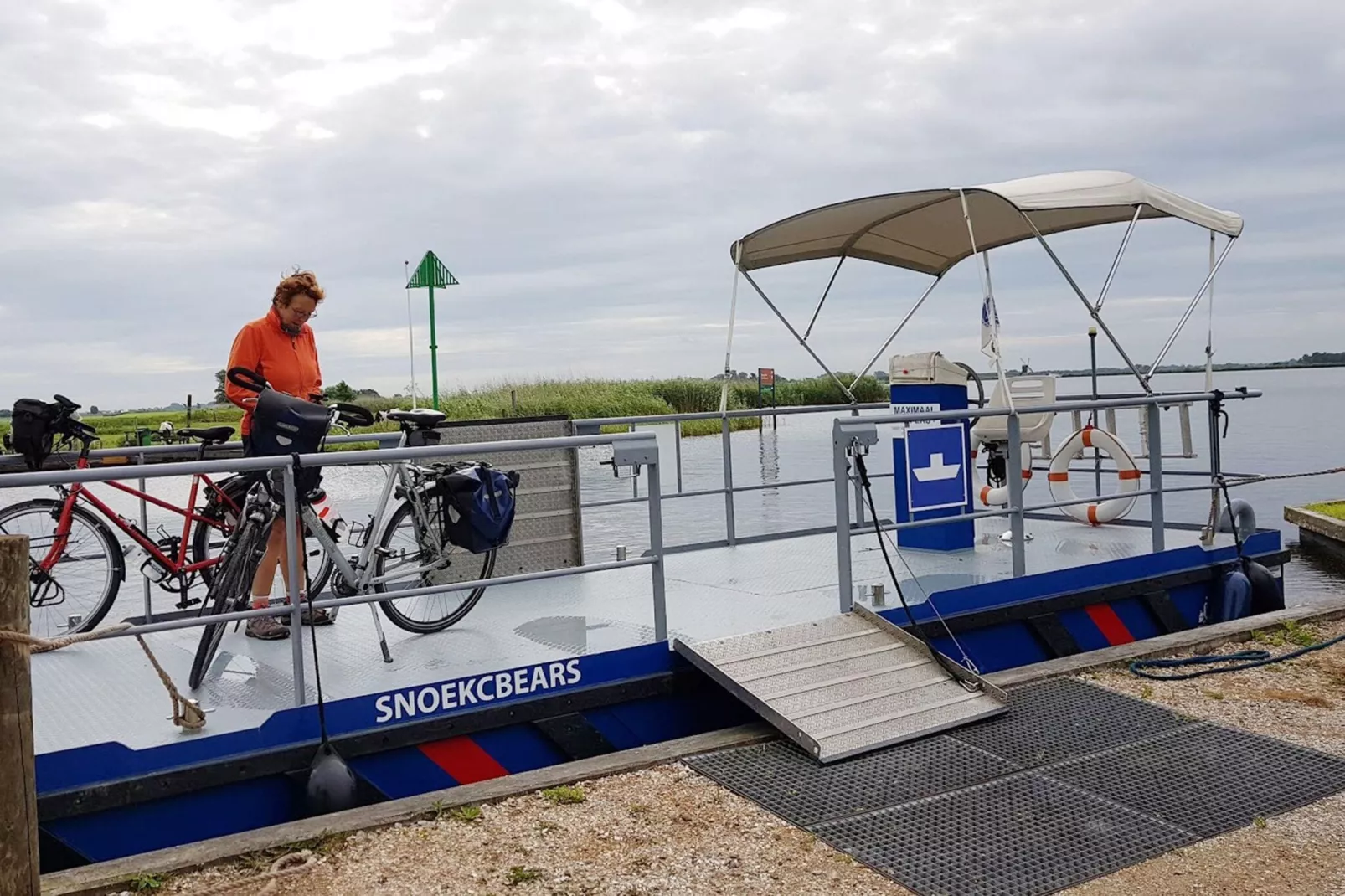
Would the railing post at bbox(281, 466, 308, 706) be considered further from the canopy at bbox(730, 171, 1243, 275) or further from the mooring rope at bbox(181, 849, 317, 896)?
the canopy at bbox(730, 171, 1243, 275)

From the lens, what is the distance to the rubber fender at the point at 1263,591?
6715 millimetres

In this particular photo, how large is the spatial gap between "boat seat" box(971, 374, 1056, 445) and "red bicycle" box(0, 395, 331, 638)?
456 centimetres

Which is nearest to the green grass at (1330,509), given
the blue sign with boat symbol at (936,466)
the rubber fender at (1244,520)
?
the rubber fender at (1244,520)

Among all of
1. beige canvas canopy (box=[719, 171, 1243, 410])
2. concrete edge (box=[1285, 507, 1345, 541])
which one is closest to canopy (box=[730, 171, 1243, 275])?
beige canvas canopy (box=[719, 171, 1243, 410])

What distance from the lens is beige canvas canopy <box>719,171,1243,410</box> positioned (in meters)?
6.58

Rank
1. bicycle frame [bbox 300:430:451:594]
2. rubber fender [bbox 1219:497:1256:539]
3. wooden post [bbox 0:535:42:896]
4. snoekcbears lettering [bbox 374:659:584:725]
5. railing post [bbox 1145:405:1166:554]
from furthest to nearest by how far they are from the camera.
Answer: rubber fender [bbox 1219:497:1256:539] → railing post [bbox 1145:405:1166:554] → bicycle frame [bbox 300:430:451:594] → snoekcbears lettering [bbox 374:659:584:725] → wooden post [bbox 0:535:42:896]

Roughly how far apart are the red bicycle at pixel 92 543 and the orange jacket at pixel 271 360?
1.55 ft

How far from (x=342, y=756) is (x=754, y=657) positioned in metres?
1.70

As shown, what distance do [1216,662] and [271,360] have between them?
4.66 metres

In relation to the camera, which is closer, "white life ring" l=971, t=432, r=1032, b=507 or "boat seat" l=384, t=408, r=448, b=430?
"boat seat" l=384, t=408, r=448, b=430

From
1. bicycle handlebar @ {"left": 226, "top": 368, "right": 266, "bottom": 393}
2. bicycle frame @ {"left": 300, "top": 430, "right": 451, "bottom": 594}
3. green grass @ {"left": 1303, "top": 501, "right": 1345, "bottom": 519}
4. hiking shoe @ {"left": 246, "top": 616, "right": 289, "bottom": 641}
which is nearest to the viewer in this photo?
bicycle frame @ {"left": 300, "top": 430, "right": 451, "bottom": 594}

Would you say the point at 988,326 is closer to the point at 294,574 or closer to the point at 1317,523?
the point at 294,574

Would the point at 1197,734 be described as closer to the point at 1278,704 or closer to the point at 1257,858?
the point at 1278,704

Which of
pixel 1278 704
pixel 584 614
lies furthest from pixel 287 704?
pixel 1278 704
